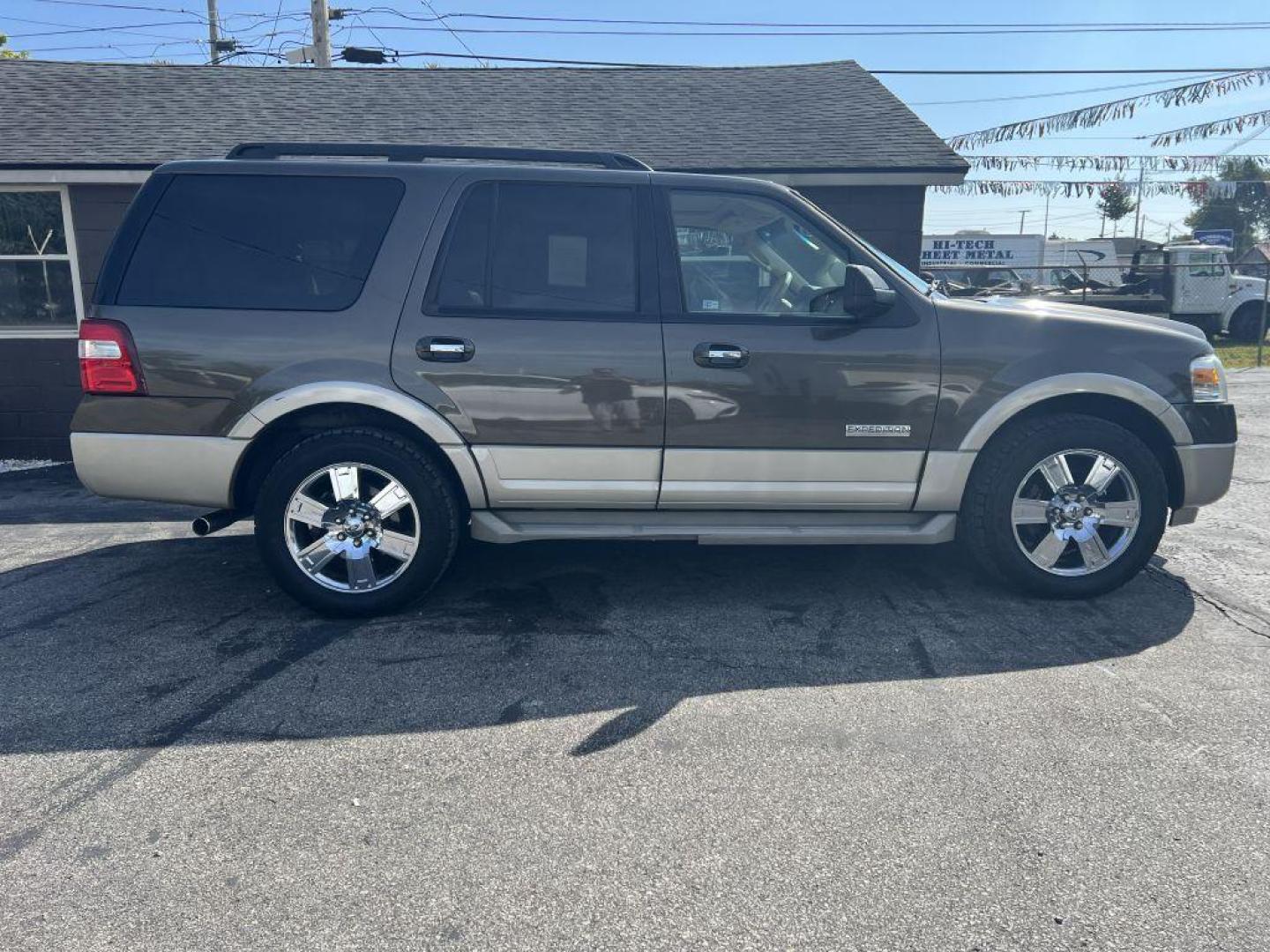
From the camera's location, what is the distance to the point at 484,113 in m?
11.1

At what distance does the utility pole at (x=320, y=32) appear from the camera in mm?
17938

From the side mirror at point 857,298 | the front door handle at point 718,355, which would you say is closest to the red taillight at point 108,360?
the front door handle at point 718,355

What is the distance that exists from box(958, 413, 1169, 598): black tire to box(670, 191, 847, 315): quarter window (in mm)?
1160

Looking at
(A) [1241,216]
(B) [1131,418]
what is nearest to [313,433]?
(B) [1131,418]

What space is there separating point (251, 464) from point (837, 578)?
3035mm

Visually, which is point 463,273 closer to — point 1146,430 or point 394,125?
point 1146,430

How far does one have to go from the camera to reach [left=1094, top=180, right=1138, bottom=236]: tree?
2345 centimetres

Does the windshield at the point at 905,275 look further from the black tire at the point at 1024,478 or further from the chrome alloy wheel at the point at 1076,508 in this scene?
the chrome alloy wheel at the point at 1076,508

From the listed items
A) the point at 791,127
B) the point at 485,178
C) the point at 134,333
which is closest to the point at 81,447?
the point at 134,333

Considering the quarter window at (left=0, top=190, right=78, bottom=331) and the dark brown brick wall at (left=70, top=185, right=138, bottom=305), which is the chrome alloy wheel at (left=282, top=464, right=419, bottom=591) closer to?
the dark brown brick wall at (left=70, top=185, right=138, bottom=305)

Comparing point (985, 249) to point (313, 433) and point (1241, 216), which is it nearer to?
point (313, 433)

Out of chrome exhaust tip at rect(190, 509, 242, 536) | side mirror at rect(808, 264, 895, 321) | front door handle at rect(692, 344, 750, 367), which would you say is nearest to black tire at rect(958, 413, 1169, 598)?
side mirror at rect(808, 264, 895, 321)

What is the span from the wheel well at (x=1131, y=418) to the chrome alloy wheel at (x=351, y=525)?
2.84 m

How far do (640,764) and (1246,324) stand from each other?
82.6ft
